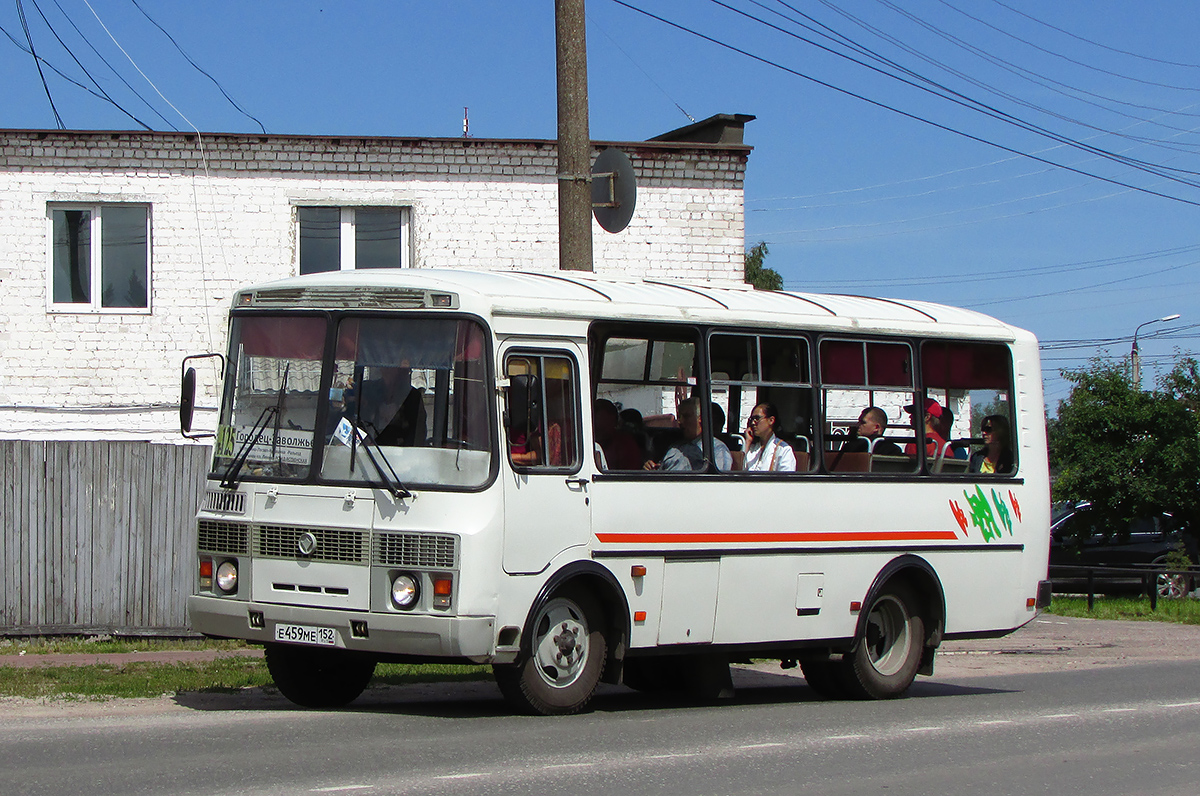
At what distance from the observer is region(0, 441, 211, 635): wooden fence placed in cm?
1504

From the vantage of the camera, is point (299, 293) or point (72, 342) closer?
point (299, 293)

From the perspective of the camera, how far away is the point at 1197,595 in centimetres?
2791

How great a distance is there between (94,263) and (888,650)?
440 inches

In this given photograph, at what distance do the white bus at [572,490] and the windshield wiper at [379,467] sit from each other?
A: 15mm

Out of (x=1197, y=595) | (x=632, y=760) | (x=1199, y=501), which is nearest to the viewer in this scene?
(x=632, y=760)

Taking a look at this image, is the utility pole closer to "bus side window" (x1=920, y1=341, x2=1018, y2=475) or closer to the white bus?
the white bus

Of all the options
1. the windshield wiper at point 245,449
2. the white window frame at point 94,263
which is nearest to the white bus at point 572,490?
the windshield wiper at point 245,449

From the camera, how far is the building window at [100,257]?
1848 centimetres

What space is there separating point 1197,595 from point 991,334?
17.6 meters

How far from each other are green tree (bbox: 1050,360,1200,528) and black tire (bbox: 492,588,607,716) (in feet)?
72.4

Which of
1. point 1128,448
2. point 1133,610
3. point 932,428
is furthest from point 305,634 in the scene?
point 1128,448

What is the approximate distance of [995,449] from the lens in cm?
1251

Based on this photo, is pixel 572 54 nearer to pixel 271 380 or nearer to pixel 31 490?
pixel 271 380

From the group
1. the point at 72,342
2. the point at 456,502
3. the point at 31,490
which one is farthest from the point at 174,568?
the point at 456,502
